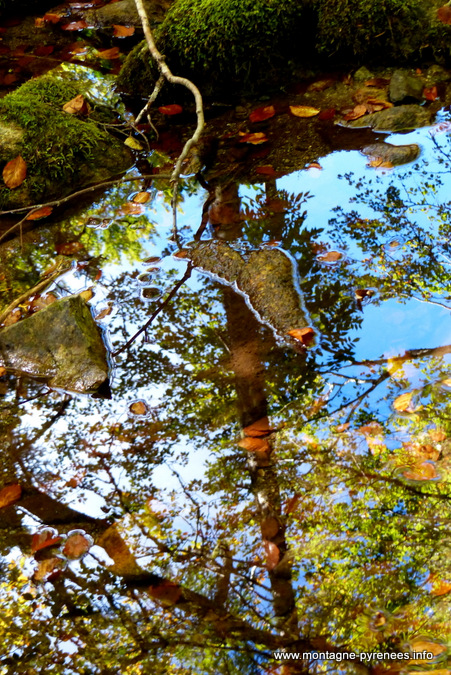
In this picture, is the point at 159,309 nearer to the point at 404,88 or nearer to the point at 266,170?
the point at 266,170

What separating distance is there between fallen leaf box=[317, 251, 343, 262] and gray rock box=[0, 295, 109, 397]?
54.4 inches

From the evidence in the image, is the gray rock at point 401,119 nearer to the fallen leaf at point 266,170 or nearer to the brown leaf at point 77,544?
the fallen leaf at point 266,170

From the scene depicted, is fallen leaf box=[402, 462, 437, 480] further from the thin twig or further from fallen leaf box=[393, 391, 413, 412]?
the thin twig

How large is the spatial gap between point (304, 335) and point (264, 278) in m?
0.49

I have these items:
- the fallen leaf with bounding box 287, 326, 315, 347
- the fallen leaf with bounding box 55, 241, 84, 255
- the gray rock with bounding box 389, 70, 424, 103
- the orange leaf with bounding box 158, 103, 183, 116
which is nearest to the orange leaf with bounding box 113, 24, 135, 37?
the orange leaf with bounding box 158, 103, 183, 116

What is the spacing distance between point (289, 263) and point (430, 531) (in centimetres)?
175

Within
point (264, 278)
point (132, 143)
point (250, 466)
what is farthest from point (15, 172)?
point (250, 466)

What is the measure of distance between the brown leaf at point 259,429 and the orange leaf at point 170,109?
136 inches

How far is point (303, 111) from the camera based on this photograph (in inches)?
180

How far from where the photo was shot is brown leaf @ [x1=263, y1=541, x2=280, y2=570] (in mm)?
2049

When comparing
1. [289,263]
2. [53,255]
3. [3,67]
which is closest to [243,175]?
[289,263]

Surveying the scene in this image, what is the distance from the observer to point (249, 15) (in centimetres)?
468

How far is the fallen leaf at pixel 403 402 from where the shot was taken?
8.02 feet

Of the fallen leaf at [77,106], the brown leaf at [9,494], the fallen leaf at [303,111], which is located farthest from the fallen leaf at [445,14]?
the brown leaf at [9,494]
